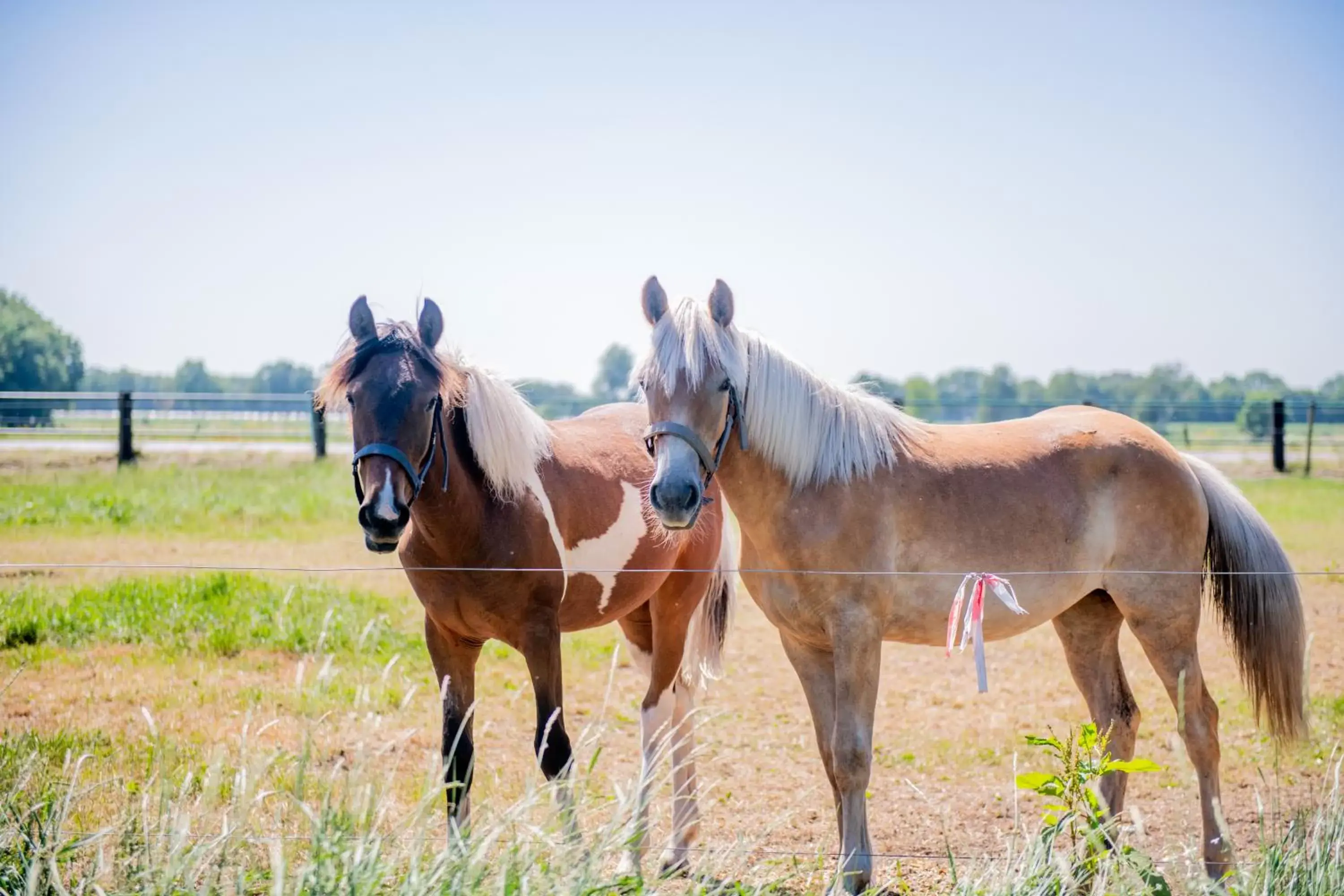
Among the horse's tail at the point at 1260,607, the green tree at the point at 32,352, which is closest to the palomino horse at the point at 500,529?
the horse's tail at the point at 1260,607

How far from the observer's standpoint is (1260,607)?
13.2ft

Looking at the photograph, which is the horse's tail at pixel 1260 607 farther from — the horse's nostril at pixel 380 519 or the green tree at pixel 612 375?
the green tree at pixel 612 375

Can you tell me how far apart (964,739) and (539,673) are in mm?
3158

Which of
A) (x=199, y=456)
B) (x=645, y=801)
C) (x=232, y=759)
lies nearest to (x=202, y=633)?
(x=232, y=759)

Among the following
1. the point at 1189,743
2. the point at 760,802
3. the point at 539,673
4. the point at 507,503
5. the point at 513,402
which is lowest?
the point at 760,802

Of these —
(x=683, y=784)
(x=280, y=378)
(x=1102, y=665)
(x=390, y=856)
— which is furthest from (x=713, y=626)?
(x=280, y=378)

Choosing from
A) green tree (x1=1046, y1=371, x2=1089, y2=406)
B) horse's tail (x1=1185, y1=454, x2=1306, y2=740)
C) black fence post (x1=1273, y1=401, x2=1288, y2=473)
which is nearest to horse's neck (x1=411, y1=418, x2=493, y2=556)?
horse's tail (x1=1185, y1=454, x2=1306, y2=740)

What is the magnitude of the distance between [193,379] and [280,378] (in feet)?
7.80

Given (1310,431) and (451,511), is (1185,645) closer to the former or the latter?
(451,511)

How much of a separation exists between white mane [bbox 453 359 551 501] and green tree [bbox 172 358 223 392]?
69.2 feet

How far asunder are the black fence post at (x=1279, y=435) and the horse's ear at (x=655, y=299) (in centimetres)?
1840

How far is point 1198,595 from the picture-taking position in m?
3.91

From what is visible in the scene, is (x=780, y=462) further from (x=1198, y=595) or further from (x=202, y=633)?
(x=202, y=633)

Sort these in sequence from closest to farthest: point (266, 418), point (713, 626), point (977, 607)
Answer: point (977, 607)
point (713, 626)
point (266, 418)
